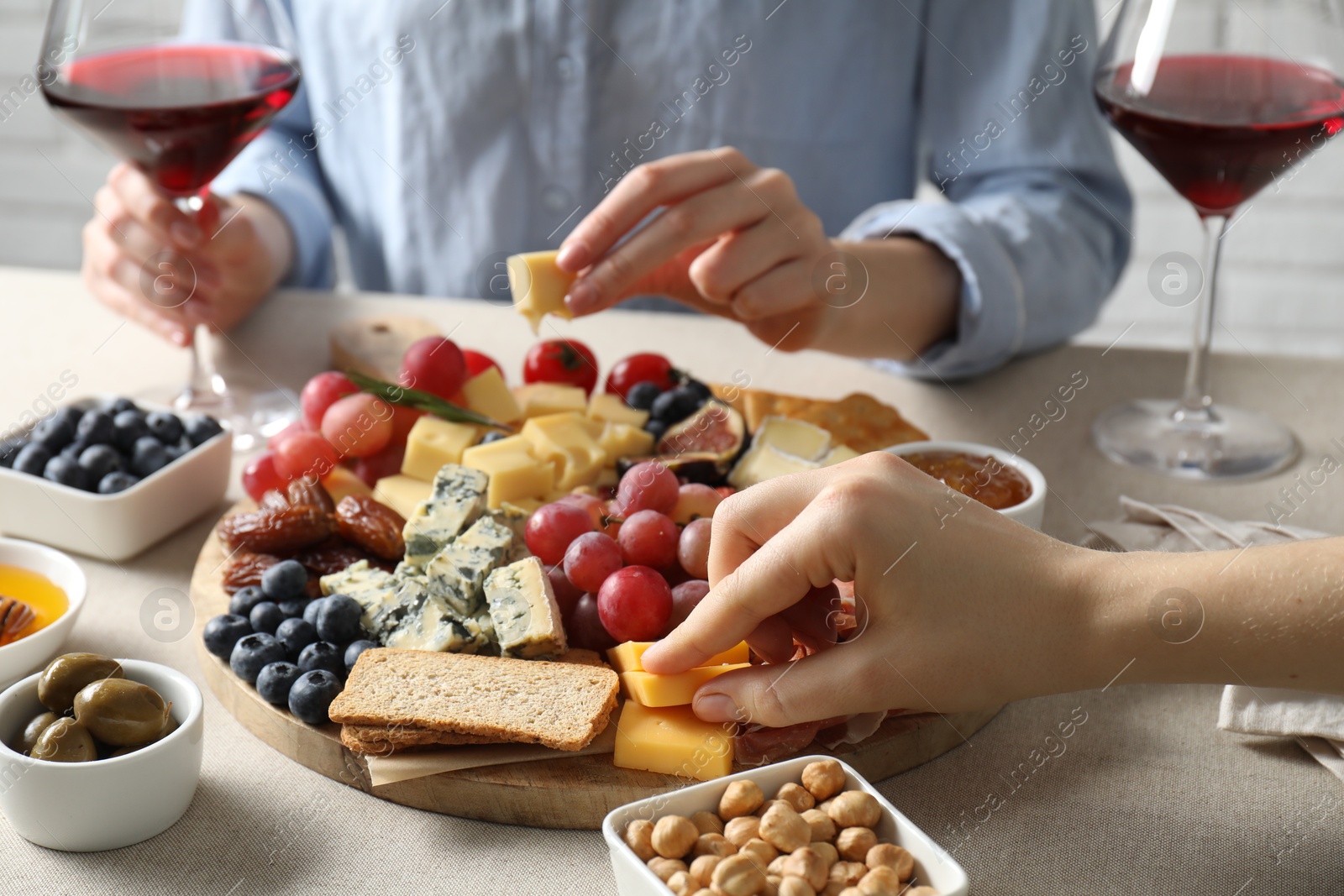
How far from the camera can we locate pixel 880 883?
2.02 ft

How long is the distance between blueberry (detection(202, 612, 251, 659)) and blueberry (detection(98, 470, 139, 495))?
0.25 meters

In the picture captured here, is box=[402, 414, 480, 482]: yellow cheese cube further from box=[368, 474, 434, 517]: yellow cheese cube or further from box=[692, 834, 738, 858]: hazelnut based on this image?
box=[692, 834, 738, 858]: hazelnut

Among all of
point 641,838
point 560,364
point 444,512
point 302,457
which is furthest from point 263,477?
point 641,838

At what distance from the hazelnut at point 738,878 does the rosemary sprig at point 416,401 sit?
2.07 ft

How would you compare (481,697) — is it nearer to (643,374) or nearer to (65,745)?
(65,745)

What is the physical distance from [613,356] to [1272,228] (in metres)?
1.97

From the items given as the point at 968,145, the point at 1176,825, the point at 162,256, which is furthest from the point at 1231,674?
the point at 162,256

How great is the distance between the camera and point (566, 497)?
103 centimetres

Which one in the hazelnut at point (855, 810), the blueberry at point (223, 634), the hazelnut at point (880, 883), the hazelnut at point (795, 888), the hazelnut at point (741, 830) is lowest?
the blueberry at point (223, 634)

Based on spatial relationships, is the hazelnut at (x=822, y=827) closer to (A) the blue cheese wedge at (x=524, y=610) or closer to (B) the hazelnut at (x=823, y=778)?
(B) the hazelnut at (x=823, y=778)

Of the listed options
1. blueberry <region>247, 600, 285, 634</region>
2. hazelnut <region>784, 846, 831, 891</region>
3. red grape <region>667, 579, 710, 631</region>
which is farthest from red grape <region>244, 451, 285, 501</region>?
hazelnut <region>784, 846, 831, 891</region>

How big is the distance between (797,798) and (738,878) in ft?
0.29

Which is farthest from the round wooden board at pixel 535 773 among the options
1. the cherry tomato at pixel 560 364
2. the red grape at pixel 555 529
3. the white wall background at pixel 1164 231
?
the white wall background at pixel 1164 231

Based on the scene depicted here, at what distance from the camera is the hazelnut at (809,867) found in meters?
0.63
